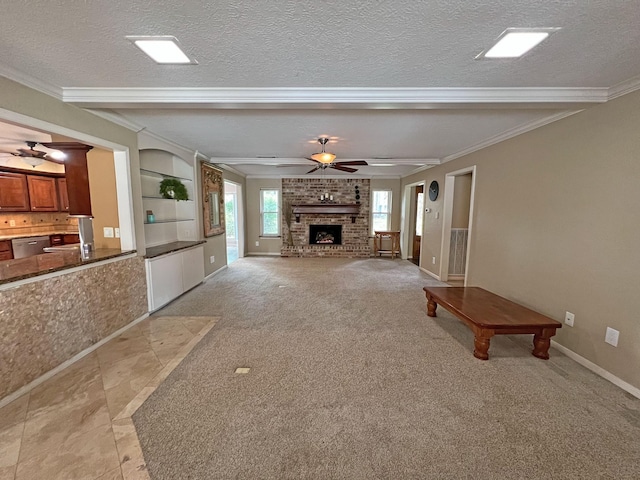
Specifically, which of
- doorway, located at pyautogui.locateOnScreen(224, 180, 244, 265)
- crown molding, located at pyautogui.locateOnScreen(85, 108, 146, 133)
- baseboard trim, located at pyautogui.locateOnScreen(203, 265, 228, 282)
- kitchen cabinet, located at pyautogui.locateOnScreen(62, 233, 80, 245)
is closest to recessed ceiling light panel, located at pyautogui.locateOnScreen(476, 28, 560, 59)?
crown molding, located at pyautogui.locateOnScreen(85, 108, 146, 133)

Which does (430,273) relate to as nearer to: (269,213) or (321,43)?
(269,213)

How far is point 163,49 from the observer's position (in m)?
1.67

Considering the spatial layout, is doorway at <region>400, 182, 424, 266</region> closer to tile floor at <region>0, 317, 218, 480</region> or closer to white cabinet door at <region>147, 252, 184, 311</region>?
white cabinet door at <region>147, 252, 184, 311</region>

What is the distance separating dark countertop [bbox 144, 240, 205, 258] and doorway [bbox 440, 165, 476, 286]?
4571 mm

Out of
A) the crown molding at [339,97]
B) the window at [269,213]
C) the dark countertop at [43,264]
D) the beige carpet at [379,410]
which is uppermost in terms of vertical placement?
the crown molding at [339,97]

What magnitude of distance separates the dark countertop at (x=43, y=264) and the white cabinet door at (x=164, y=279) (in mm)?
486

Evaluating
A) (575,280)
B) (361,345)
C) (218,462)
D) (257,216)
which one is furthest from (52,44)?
(257,216)

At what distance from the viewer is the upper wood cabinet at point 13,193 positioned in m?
4.49

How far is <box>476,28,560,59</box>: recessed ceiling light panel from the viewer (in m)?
1.47

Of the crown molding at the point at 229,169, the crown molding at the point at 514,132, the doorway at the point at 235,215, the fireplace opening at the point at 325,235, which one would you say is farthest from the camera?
the fireplace opening at the point at 325,235

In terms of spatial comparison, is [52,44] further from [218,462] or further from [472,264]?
[472,264]

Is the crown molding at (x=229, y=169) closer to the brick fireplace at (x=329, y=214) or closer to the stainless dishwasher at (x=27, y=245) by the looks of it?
the brick fireplace at (x=329, y=214)

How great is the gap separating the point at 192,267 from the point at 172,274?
0.57m

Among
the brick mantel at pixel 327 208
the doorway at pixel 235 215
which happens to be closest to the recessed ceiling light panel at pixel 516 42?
the doorway at pixel 235 215
